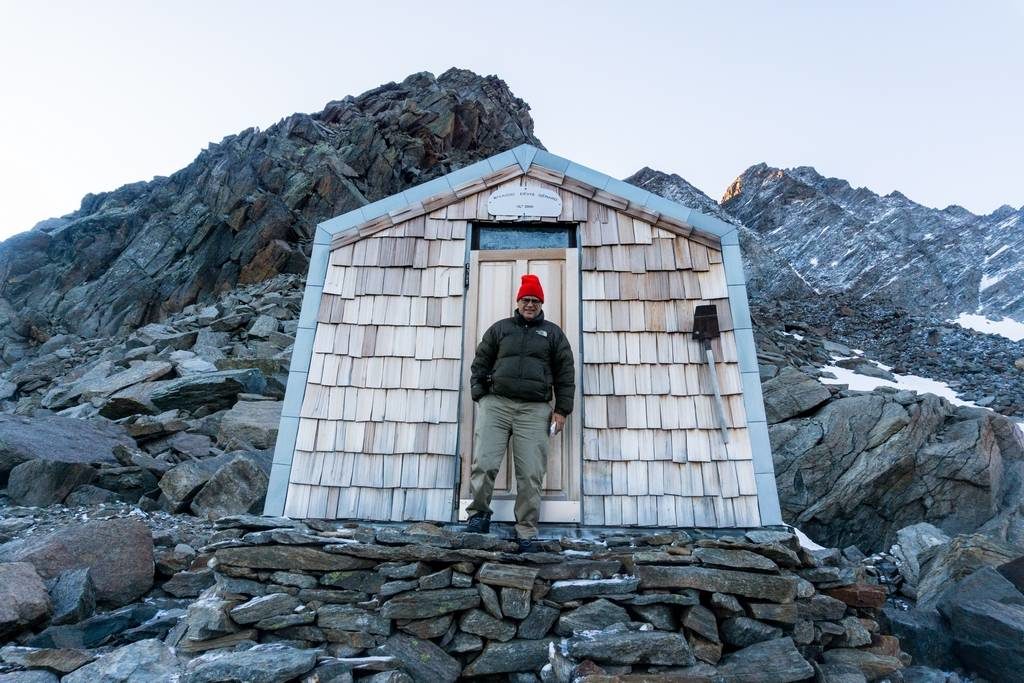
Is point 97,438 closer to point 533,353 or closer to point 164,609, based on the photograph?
point 164,609

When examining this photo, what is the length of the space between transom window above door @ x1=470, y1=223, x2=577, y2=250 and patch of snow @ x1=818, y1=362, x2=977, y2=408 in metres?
13.5

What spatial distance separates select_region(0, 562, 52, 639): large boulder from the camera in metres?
5.07

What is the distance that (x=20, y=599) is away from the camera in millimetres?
5160

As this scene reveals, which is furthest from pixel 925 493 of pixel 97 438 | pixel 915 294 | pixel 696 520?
pixel 915 294

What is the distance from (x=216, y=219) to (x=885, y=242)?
4656cm

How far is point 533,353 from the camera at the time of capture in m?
5.60

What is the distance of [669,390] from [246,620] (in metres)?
3.87

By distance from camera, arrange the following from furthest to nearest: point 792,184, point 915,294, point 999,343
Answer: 1. point 792,184
2. point 915,294
3. point 999,343

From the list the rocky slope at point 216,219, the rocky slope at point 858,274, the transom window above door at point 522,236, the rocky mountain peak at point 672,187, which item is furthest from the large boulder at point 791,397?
the rocky mountain peak at point 672,187

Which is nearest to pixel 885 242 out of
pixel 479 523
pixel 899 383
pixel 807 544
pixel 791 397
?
pixel 899 383

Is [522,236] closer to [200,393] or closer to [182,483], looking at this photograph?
[182,483]

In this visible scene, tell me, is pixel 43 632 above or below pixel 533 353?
below

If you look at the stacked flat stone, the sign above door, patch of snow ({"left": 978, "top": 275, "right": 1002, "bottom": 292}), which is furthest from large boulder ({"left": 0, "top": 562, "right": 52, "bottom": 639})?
patch of snow ({"left": 978, "top": 275, "right": 1002, "bottom": 292})

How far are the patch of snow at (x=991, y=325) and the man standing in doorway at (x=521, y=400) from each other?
35.2 metres
